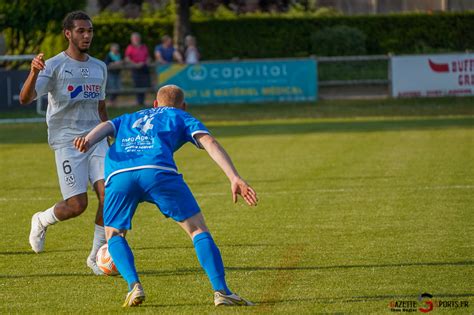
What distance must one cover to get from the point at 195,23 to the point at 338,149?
2272cm

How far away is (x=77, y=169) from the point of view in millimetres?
9211

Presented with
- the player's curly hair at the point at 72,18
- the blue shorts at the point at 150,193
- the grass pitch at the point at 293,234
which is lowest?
the grass pitch at the point at 293,234

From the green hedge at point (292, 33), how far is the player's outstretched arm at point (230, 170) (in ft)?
111

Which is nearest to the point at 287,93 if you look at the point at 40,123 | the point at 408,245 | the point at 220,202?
the point at 40,123

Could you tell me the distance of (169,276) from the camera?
8742 mm

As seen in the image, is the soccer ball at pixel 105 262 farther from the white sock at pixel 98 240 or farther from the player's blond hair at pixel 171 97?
the player's blond hair at pixel 171 97

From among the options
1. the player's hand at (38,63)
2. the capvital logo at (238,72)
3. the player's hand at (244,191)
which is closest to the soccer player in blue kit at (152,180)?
the player's hand at (244,191)

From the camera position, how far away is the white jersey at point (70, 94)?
30.3ft

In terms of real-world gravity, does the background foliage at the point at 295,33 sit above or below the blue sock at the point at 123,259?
below

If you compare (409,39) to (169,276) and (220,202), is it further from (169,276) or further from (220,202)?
(169,276)

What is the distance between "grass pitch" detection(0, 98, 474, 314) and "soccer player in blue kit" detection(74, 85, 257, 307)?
28cm

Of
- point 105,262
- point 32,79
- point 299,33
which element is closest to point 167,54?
point 299,33

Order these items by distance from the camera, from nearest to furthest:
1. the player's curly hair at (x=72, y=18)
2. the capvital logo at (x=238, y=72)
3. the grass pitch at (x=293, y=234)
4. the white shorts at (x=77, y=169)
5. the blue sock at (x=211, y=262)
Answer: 1. the blue sock at (x=211, y=262)
2. the grass pitch at (x=293, y=234)
3. the player's curly hair at (x=72, y=18)
4. the white shorts at (x=77, y=169)
5. the capvital logo at (x=238, y=72)

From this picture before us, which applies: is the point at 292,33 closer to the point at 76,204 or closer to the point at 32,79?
the point at 76,204
